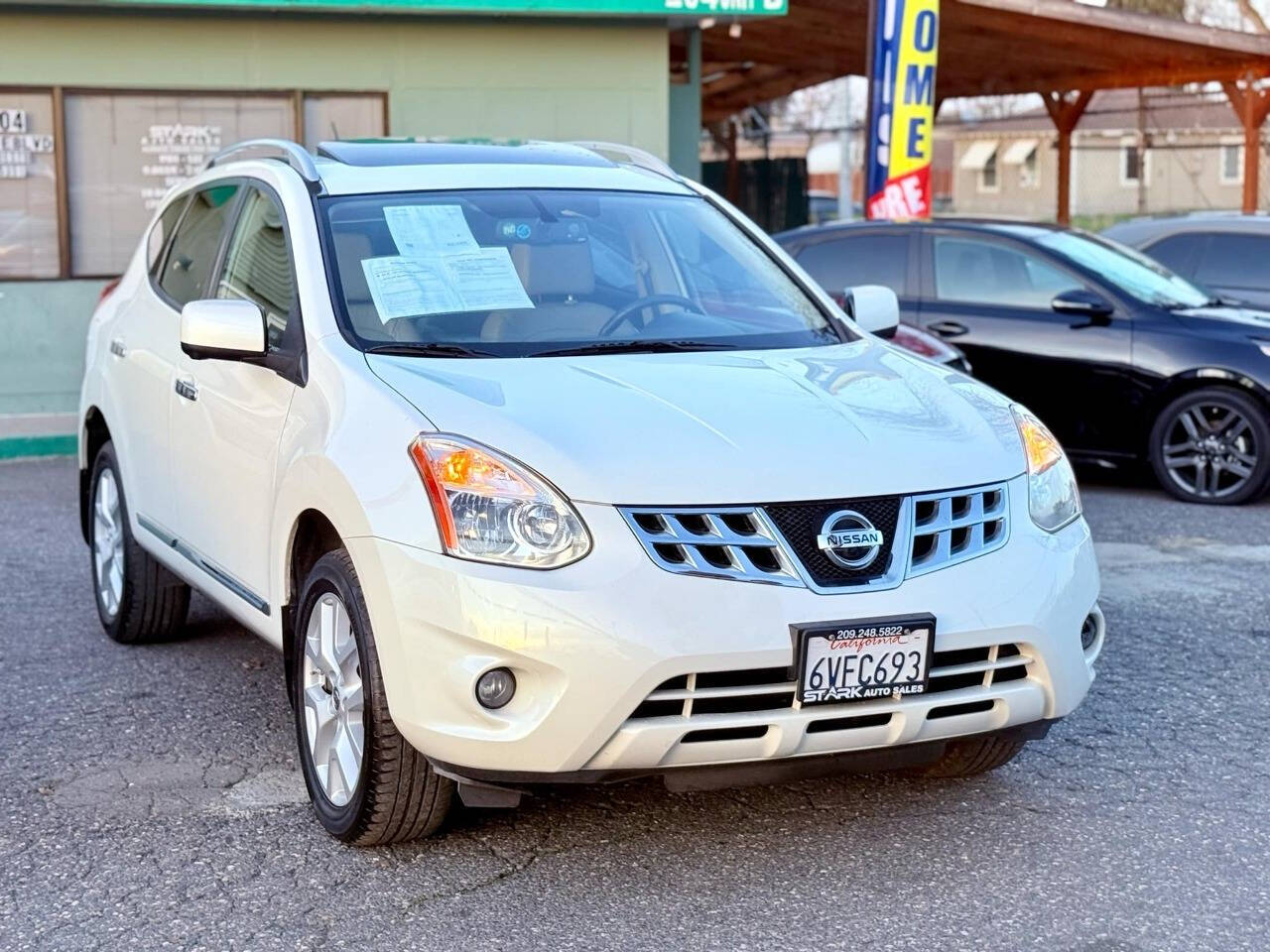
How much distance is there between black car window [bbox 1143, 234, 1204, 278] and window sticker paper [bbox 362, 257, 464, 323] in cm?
777

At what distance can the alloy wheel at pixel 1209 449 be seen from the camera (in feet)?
30.6

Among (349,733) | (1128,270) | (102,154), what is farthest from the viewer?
(102,154)

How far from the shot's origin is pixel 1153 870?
4008 mm

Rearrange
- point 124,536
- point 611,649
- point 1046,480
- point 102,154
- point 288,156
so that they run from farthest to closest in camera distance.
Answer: point 102,154 < point 124,536 < point 288,156 < point 1046,480 < point 611,649

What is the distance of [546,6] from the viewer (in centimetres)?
1159

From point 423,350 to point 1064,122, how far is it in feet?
54.1

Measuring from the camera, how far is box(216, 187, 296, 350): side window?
4793 mm

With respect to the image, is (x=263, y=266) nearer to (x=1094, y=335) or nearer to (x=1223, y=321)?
(x=1094, y=335)

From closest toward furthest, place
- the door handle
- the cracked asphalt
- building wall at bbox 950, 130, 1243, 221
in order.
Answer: the cracked asphalt < the door handle < building wall at bbox 950, 130, 1243, 221

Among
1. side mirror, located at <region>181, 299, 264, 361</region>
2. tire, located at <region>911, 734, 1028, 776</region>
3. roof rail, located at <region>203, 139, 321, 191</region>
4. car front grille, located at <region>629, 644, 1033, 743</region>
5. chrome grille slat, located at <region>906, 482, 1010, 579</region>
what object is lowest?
tire, located at <region>911, 734, 1028, 776</region>

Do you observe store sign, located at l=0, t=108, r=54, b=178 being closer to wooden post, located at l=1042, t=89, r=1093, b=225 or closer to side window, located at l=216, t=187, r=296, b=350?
side window, located at l=216, t=187, r=296, b=350

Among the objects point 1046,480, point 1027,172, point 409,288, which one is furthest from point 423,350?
point 1027,172

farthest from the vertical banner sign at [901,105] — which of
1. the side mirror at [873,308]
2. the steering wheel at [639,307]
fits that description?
the steering wheel at [639,307]

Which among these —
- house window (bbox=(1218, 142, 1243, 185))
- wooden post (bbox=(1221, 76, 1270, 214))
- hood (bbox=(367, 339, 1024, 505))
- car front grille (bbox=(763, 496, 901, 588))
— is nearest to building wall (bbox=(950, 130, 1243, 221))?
house window (bbox=(1218, 142, 1243, 185))
